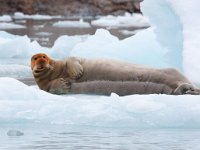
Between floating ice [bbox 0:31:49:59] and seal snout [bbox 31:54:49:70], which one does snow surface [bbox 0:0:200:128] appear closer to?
floating ice [bbox 0:31:49:59]

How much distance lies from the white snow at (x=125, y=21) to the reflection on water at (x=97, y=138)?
18667 mm

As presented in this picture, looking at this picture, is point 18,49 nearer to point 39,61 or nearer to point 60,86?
point 39,61

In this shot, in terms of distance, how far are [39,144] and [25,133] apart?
0.33 m

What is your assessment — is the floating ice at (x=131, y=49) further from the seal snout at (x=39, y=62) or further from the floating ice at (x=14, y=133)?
the floating ice at (x=14, y=133)

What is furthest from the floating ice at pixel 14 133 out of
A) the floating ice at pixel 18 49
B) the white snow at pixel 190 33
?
the floating ice at pixel 18 49

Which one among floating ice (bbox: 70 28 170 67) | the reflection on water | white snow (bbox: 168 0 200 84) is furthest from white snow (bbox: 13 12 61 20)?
the reflection on water

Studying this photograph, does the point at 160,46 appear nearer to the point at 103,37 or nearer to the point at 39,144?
the point at 103,37

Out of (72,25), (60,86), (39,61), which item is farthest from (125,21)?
(60,86)

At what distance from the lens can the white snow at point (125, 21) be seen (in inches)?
950

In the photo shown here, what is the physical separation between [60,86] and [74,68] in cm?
22

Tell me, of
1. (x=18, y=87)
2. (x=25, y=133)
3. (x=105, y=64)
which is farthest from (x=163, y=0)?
(x=25, y=133)

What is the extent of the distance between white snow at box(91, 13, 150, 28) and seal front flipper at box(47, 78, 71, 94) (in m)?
16.9

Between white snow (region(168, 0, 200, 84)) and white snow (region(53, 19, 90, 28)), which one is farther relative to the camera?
white snow (region(53, 19, 90, 28))

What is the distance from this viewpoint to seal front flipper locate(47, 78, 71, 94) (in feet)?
21.1
